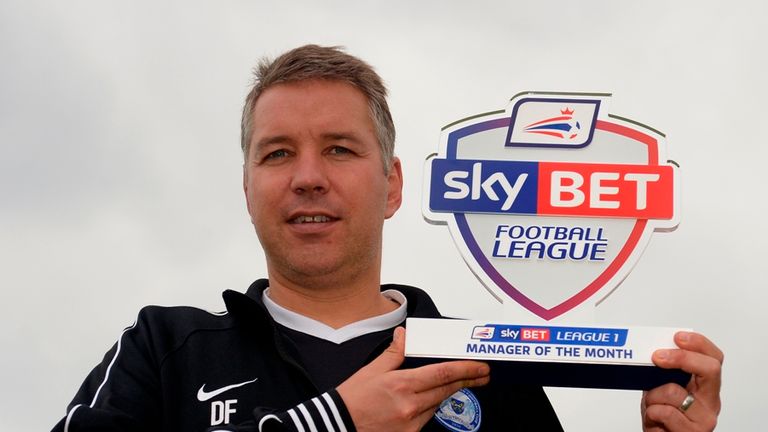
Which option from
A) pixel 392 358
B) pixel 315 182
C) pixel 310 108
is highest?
pixel 310 108

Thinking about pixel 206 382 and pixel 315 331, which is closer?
pixel 206 382

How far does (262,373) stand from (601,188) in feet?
4.61

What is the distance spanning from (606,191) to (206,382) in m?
1.60

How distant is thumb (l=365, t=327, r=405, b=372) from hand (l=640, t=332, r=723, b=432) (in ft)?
2.64

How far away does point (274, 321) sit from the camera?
3.20 meters

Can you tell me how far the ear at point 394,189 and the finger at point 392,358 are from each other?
849 mm

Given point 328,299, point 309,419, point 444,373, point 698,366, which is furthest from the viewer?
point 328,299

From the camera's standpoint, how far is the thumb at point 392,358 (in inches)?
105

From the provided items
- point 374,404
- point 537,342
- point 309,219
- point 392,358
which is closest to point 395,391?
point 374,404

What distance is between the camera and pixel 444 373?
2664 millimetres

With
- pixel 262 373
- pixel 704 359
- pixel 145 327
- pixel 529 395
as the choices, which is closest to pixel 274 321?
pixel 262 373

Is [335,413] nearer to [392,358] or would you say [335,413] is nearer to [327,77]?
[392,358]

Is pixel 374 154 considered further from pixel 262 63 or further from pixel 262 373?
pixel 262 373

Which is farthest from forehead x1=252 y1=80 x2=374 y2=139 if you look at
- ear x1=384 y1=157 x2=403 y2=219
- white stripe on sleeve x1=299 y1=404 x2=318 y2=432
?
white stripe on sleeve x1=299 y1=404 x2=318 y2=432
